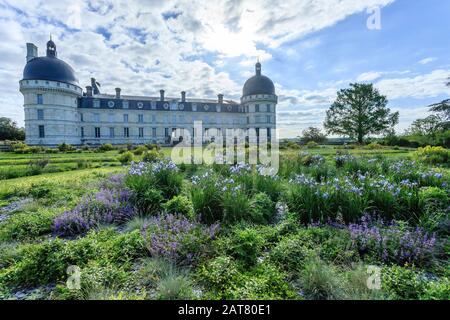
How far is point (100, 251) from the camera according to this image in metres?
2.82

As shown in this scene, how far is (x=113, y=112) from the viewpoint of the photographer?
4278cm

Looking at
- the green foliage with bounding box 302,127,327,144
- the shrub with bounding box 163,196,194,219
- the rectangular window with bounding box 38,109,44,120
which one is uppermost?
the rectangular window with bounding box 38,109,44,120

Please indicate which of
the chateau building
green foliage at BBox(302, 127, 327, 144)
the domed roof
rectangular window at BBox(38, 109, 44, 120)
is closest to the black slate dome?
the chateau building

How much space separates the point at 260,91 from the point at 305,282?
50.4m

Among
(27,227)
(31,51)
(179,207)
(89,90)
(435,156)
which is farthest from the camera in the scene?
(89,90)

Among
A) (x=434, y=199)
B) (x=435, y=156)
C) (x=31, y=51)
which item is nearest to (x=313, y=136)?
(x=435, y=156)

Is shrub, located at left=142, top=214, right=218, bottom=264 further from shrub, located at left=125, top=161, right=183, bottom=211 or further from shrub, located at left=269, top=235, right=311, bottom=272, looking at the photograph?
shrub, located at left=125, top=161, right=183, bottom=211

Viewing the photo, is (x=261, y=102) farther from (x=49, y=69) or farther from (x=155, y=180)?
(x=155, y=180)

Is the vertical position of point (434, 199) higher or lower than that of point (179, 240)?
higher

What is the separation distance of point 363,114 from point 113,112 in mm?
44357

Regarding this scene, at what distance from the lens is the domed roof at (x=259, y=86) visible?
49344mm

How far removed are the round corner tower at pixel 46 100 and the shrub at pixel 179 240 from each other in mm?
42754

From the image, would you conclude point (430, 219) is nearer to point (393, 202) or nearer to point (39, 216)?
point (393, 202)

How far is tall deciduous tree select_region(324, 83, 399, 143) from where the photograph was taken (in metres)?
33.6
